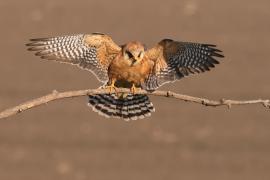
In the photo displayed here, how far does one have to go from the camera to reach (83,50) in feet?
24.1

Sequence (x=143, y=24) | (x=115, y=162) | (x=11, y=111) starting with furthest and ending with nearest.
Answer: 1. (x=143, y=24)
2. (x=115, y=162)
3. (x=11, y=111)

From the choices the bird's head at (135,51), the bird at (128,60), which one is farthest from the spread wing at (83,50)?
the bird's head at (135,51)

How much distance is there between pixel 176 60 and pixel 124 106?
490 mm

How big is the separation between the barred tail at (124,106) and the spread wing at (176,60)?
37 cm

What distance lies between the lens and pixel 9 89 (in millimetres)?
12875

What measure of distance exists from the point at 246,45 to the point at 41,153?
8.89 feet

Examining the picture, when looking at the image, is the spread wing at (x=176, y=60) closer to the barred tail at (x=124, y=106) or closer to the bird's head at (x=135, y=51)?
the bird's head at (x=135, y=51)

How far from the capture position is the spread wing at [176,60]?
7152mm

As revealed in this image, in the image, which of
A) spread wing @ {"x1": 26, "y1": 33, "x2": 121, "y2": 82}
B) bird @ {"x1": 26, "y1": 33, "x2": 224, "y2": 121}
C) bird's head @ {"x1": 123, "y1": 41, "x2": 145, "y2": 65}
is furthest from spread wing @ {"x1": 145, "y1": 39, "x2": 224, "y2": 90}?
spread wing @ {"x1": 26, "y1": 33, "x2": 121, "y2": 82}

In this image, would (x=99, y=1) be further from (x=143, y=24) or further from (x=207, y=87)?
(x=207, y=87)

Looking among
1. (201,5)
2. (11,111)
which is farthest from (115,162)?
(11,111)

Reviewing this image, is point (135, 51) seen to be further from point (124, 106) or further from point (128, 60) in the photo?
point (124, 106)

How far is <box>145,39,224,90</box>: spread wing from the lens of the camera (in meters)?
7.15

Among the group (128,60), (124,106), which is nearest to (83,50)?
(128,60)
